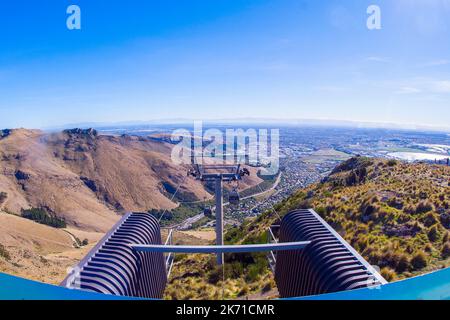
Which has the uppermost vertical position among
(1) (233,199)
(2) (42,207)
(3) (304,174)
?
(1) (233,199)

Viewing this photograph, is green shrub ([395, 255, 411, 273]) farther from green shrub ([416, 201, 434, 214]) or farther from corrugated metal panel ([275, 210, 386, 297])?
green shrub ([416, 201, 434, 214])

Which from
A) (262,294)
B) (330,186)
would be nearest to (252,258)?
(262,294)

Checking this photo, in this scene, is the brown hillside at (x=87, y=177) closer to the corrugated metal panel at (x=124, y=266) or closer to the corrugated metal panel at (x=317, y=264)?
the corrugated metal panel at (x=317, y=264)

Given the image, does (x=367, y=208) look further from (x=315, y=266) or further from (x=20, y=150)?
(x=20, y=150)

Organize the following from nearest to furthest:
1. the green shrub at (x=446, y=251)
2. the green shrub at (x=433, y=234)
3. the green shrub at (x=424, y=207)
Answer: the green shrub at (x=446, y=251)
the green shrub at (x=433, y=234)
the green shrub at (x=424, y=207)

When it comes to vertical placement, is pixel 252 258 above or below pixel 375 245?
below

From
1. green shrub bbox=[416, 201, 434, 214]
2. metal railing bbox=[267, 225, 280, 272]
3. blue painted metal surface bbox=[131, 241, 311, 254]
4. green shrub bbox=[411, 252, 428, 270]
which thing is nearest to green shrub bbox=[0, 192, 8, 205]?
metal railing bbox=[267, 225, 280, 272]

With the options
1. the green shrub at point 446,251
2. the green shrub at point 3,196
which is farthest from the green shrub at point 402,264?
the green shrub at point 3,196
